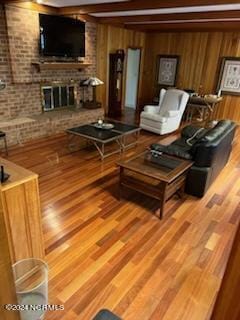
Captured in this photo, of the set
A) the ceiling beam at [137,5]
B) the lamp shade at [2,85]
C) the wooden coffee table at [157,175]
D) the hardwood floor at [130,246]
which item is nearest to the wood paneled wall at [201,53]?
the ceiling beam at [137,5]

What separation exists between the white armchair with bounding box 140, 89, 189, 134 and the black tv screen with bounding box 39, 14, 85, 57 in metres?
2.12

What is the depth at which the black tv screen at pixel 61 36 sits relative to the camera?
15.8ft

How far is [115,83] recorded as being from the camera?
6.83 meters

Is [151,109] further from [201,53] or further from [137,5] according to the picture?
[201,53]

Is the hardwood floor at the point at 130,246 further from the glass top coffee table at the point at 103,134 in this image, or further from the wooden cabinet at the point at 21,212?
the glass top coffee table at the point at 103,134

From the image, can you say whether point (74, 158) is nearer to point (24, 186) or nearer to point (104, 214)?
point (104, 214)

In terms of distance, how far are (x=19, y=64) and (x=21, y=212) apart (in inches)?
151

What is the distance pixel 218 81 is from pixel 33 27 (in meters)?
4.99

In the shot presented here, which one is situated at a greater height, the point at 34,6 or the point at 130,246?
the point at 34,6

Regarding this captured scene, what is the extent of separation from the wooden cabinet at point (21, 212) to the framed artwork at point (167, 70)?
269 inches

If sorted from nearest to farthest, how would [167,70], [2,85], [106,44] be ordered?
[2,85]
[106,44]
[167,70]

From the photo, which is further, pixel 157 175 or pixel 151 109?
pixel 151 109

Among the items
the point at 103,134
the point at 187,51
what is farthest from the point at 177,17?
the point at 103,134

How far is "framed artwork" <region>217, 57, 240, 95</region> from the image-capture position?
21.7 ft
